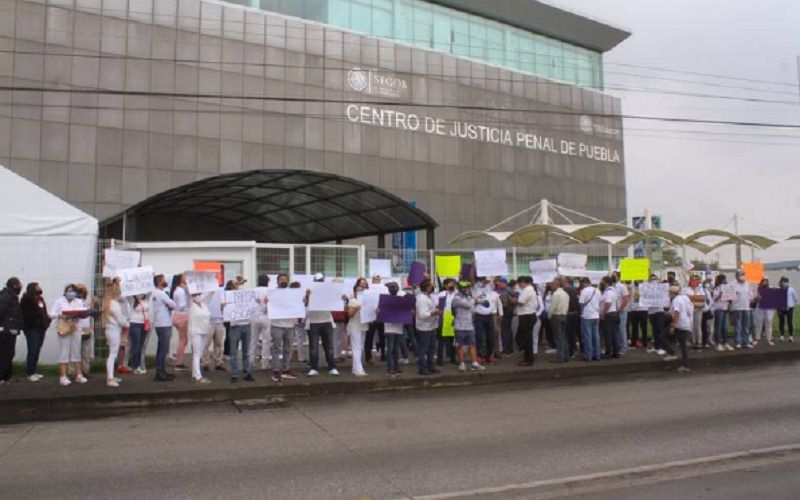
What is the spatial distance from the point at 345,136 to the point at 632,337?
69.3ft

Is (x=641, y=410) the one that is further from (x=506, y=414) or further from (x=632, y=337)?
(x=632, y=337)

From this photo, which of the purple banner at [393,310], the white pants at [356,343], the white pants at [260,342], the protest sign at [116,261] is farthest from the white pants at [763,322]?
the protest sign at [116,261]

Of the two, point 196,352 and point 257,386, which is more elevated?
point 196,352

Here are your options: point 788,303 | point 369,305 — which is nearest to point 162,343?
point 369,305

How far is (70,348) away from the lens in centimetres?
1114

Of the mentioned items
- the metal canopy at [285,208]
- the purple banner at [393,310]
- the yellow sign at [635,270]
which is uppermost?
the metal canopy at [285,208]

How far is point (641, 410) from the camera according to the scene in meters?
9.23

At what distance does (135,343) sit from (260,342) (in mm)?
2609

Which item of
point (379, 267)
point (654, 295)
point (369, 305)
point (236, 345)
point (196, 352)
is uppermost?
point (379, 267)

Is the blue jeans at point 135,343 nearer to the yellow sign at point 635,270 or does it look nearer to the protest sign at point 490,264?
the protest sign at point 490,264

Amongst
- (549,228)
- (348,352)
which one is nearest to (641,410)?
(348,352)

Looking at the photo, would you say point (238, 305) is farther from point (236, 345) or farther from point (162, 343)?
point (162, 343)

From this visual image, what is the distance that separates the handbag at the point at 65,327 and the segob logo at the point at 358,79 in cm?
2541

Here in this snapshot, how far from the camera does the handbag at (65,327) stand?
35.5 ft
